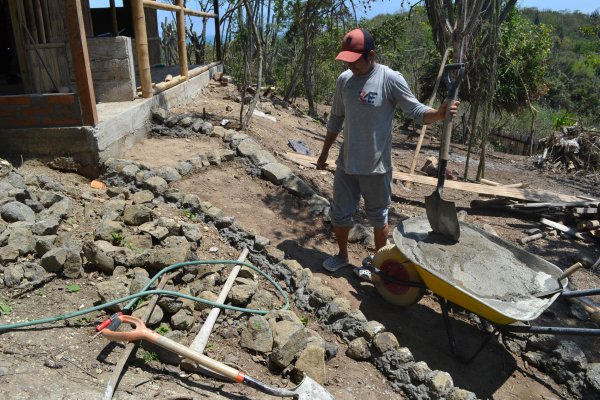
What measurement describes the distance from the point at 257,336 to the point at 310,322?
0.63 metres

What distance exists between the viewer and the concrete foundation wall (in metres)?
5.85

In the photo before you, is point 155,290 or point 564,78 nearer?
point 155,290

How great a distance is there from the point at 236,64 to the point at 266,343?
49.0ft

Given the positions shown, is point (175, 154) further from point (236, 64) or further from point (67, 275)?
point (236, 64)

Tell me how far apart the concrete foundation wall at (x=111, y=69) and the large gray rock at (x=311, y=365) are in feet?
15.0

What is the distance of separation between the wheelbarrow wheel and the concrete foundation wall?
4085 mm

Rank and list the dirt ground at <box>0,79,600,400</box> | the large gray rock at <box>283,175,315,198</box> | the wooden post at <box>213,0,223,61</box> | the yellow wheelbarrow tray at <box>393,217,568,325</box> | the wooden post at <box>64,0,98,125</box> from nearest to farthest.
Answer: the dirt ground at <box>0,79,600,400</box>
the yellow wheelbarrow tray at <box>393,217,568,325</box>
the wooden post at <box>64,0,98,125</box>
the large gray rock at <box>283,175,315,198</box>
the wooden post at <box>213,0,223,61</box>

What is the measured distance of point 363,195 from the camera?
3723 millimetres

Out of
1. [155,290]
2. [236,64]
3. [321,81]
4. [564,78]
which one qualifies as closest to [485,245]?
[155,290]

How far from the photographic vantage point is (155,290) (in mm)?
2740

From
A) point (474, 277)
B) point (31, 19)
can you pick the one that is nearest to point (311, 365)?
point (474, 277)

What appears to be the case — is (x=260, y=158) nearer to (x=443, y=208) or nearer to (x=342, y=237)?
(x=342, y=237)

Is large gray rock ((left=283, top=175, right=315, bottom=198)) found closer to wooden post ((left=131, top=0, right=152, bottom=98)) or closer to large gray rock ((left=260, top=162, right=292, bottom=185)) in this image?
large gray rock ((left=260, top=162, right=292, bottom=185))

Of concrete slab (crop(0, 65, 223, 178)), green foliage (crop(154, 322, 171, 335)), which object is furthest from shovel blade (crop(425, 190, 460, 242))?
concrete slab (crop(0, 65, 223, 178))
